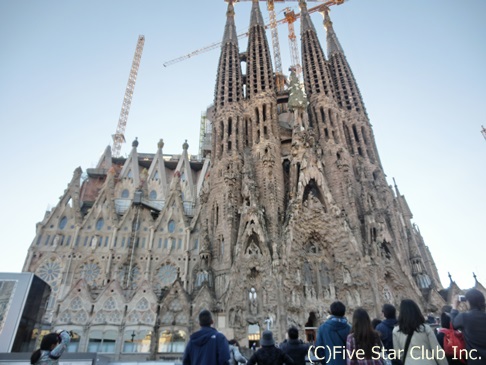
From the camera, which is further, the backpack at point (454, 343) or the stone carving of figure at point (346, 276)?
the stone carving of figure at point (346, 276)

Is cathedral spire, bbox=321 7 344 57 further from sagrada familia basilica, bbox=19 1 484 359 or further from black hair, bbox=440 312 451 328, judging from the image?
black hair, bbox=440 312 451 328

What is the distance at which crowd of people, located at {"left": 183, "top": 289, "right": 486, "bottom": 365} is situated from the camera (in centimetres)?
349

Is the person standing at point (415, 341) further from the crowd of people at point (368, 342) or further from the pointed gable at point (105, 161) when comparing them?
the pointed gable at point (105, 161)

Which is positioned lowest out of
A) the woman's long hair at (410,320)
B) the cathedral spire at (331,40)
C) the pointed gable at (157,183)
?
the woman's long hair at (410,320)

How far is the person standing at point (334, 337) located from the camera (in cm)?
390

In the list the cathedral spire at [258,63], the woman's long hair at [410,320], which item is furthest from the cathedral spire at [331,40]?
the woman's long hair at [410,320]

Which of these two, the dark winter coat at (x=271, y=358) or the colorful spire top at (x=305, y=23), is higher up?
the colorful spire top at (x=305, y=23)

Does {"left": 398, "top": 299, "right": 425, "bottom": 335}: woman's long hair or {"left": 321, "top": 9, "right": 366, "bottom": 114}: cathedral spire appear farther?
{"left": 321, "top": 9, "right": 366, "bottom": 114}: cathedral spire

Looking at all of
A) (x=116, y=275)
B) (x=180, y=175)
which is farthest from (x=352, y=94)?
(x=116, y=275)

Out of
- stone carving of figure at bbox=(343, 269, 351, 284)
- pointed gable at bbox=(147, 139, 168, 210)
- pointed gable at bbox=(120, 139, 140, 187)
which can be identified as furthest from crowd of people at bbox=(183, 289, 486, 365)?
Answer: pointed gable at bbox=(120, 139, 140, 187)

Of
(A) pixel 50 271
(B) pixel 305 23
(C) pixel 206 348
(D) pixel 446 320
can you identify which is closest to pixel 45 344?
(C) pixel 206 348

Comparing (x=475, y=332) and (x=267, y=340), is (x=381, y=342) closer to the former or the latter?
(x=475, y=332)

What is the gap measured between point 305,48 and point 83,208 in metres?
31.8

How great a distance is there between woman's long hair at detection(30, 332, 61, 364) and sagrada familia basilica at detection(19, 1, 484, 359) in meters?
17.0
